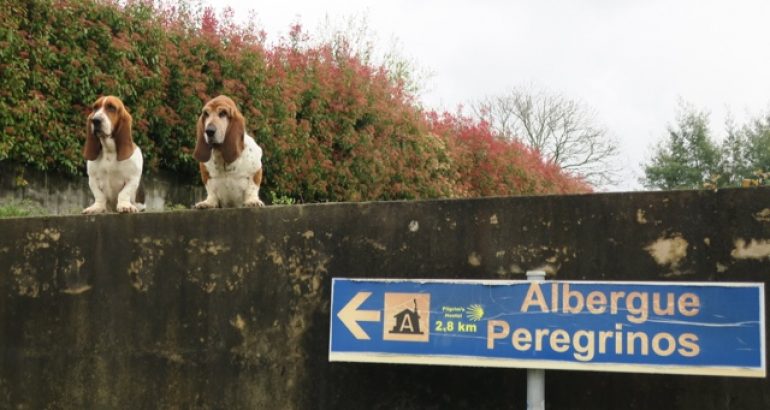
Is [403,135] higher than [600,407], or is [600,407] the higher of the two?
[403,135]

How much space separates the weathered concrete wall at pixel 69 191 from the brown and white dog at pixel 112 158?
3.64m

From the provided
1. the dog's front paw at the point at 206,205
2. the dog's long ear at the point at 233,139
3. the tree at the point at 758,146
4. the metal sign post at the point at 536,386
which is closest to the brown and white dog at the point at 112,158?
the dog's front paw at the point at 206,205

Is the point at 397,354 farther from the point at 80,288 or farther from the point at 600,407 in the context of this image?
the point at 80,288

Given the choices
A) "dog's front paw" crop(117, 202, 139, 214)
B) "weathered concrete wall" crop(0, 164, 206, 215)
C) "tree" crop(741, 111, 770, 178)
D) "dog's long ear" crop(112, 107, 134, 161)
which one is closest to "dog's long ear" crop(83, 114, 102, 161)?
"dog's long ear" crop(112, 107, 134, 161)

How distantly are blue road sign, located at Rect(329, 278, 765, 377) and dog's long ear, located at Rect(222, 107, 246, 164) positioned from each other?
1.62 metres

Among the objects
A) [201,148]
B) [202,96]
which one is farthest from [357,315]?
[202,96]

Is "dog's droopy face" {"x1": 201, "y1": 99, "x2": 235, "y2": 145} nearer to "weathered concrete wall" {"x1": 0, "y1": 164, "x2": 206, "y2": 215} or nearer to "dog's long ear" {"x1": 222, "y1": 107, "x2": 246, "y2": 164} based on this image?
"dog's long ear" {"x1": 222, "y1": 107, "x2": 246, "y2": 164}

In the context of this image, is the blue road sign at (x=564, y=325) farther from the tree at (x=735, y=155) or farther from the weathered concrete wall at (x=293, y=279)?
the tree at (x=735, y=155)

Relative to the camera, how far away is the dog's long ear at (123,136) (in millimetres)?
5121

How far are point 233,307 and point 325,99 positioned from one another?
768 cm

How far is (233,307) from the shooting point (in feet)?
14.1

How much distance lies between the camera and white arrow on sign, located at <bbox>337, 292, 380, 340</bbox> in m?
3.60

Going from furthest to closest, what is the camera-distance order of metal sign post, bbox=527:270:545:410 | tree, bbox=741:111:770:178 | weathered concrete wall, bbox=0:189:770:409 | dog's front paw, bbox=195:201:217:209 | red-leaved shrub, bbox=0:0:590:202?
1. tree, bbox=741:111:770:178
2. red-leaved shrub, bbox=0:0:590:202
3. dog's front paw, bbox=195:201:217:209
4. weathered concrete wall, bbox=0:189:770:409
5. metal sign post, bbox=527:270:545:410

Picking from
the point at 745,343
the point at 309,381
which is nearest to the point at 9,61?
the point at 309,381
